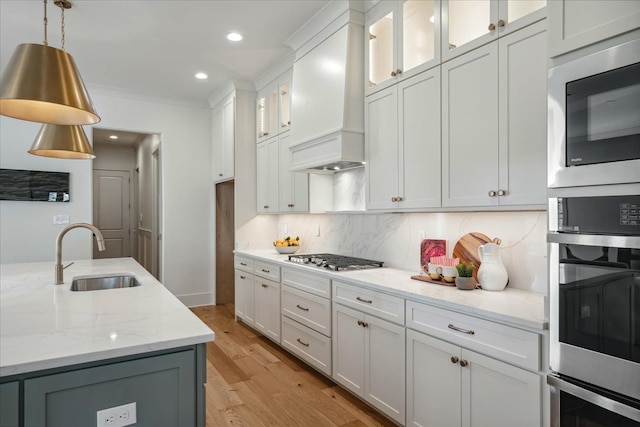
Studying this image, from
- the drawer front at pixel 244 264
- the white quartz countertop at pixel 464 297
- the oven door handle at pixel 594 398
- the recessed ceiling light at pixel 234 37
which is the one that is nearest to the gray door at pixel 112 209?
the drawer front at pixel 244 264

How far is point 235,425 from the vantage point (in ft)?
7.99

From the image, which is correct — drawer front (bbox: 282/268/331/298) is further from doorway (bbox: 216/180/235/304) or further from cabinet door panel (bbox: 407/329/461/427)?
doorway (bbox: 216/180/235/304)

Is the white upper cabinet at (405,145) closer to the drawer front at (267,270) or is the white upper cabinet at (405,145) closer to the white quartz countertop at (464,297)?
the white quartz countertop at (464,297)

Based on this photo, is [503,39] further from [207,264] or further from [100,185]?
[100,185]

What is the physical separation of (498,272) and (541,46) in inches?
45.7

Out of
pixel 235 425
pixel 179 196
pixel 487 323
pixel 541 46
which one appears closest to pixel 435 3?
pixel 541 46

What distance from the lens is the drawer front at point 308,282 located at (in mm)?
2980

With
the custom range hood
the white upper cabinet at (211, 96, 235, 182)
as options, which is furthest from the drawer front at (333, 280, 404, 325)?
the white upper cabinet at (211, 96, 235, 182)

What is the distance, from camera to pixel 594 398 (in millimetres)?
1313

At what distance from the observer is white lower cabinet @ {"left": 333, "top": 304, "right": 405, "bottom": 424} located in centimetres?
228

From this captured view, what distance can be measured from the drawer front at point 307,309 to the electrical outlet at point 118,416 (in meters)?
1.82

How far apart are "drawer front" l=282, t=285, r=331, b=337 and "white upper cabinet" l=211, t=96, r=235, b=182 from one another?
6.53ft

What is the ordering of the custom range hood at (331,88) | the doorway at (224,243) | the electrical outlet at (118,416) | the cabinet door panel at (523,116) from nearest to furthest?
1. the electrical outlet at (118,416)
2. the cabinet door panel at (523,116)
3. the custom range hood at (331,88)
4. the doorway at (224,243)

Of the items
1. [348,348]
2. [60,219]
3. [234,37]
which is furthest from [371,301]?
[60,219]
